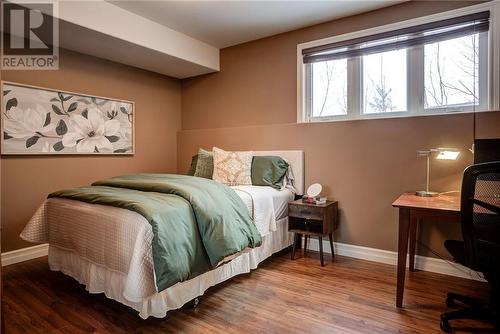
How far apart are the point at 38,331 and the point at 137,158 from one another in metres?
2.49

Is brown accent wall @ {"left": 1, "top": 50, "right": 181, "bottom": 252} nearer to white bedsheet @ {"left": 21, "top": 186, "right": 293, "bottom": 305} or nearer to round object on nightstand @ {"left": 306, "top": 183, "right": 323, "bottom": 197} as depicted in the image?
white bedsheet @ {"left": 21, "top": 186, "right": 293, "bottom": 305}

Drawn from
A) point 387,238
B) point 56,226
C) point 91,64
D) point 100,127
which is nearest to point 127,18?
point 91,64

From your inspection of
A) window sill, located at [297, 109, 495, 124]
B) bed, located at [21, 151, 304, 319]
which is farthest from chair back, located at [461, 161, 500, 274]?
bed, located at [21, 151, 304, 319]

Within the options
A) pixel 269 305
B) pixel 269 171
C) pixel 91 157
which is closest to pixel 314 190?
pixel 269 171

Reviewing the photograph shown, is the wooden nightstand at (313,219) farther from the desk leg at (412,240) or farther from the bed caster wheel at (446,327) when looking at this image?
the bed caster wheel at (446,327)

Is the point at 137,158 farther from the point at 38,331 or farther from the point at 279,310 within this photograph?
the point at 279,310

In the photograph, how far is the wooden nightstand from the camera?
9.29ft

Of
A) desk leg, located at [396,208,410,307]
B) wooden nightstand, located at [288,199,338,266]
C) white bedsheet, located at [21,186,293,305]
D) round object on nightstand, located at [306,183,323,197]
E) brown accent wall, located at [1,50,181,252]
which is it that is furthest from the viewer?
round object on nightstand, located at [306,183,323,197]

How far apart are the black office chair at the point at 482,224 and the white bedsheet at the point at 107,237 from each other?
1533 mm

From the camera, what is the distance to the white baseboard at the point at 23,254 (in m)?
2.87

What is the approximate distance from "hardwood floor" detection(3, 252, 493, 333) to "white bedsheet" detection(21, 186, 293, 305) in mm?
182

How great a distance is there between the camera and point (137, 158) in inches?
159

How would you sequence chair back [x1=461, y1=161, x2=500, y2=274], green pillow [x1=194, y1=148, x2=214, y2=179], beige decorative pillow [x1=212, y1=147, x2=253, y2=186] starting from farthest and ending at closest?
green pillow [x1=194, y1=148, x2=214, y2=179] < beige decorative pillow [x1=212, y1=147, x2=253, y2=186] < chair back [x1=461, y1=161, x2=500, y2=274]

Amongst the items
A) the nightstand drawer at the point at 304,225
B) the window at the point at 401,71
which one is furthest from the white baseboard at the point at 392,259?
the window at the point at 401,71
